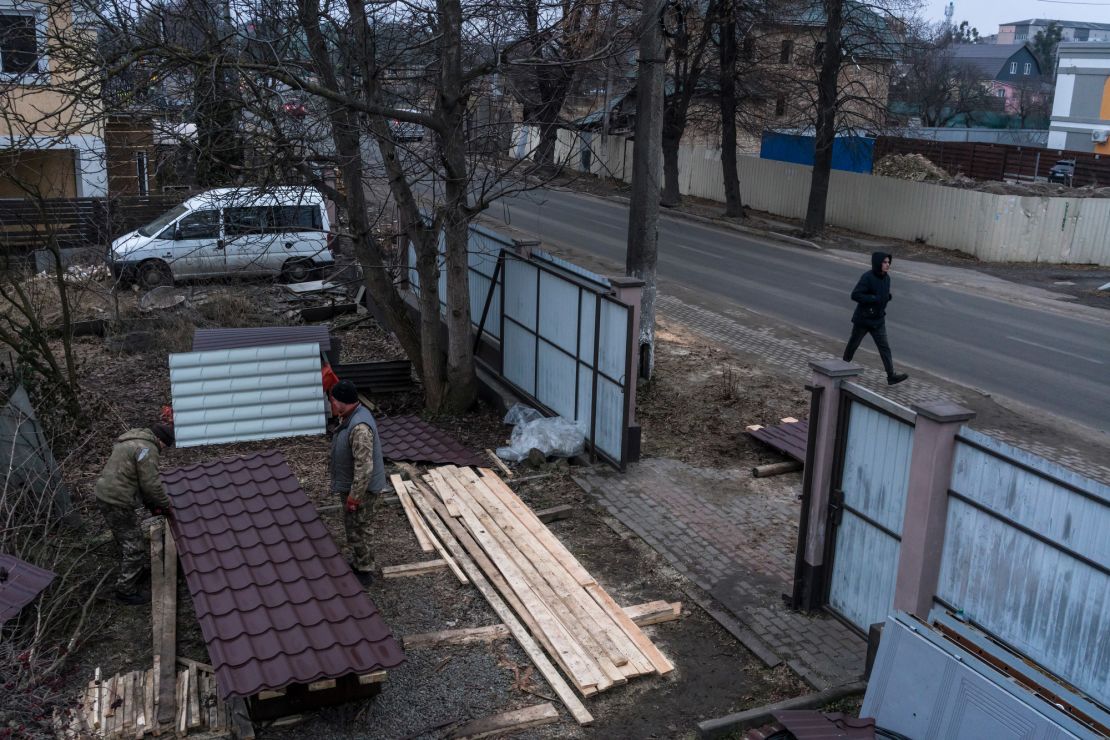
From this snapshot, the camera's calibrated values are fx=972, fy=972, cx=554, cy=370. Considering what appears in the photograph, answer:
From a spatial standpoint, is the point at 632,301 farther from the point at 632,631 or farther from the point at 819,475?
the point at 632,631

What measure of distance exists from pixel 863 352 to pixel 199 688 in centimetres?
1208

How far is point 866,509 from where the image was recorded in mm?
6668

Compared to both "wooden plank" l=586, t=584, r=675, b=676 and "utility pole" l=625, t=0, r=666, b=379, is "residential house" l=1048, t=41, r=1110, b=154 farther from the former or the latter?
"wooden plank" l=586, t=584, r=675, b=676

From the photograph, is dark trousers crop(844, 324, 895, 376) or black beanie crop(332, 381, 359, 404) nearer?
black beanie crop(332, 381, 359, 404)

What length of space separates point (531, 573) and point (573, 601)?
0.57 m

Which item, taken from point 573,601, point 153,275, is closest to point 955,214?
point 153,275

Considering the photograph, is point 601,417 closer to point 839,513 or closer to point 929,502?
point 839,513

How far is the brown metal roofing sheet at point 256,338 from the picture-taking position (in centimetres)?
1158

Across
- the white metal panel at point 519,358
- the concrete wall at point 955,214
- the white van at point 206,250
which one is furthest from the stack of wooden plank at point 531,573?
the concrete wall at point 955,214

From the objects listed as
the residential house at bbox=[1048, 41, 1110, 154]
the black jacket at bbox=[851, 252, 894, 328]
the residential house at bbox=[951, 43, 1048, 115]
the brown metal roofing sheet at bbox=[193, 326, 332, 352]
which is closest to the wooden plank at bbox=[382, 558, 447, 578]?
the brown metal roofing sheet at bbox=[193, 326, 332, 352]

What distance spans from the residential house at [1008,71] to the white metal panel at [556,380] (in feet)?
245

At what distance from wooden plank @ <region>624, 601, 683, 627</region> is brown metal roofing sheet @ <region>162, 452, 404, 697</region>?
2.03 m

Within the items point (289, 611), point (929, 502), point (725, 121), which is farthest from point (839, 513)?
point (725, 121)

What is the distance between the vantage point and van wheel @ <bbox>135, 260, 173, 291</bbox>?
738 inches
